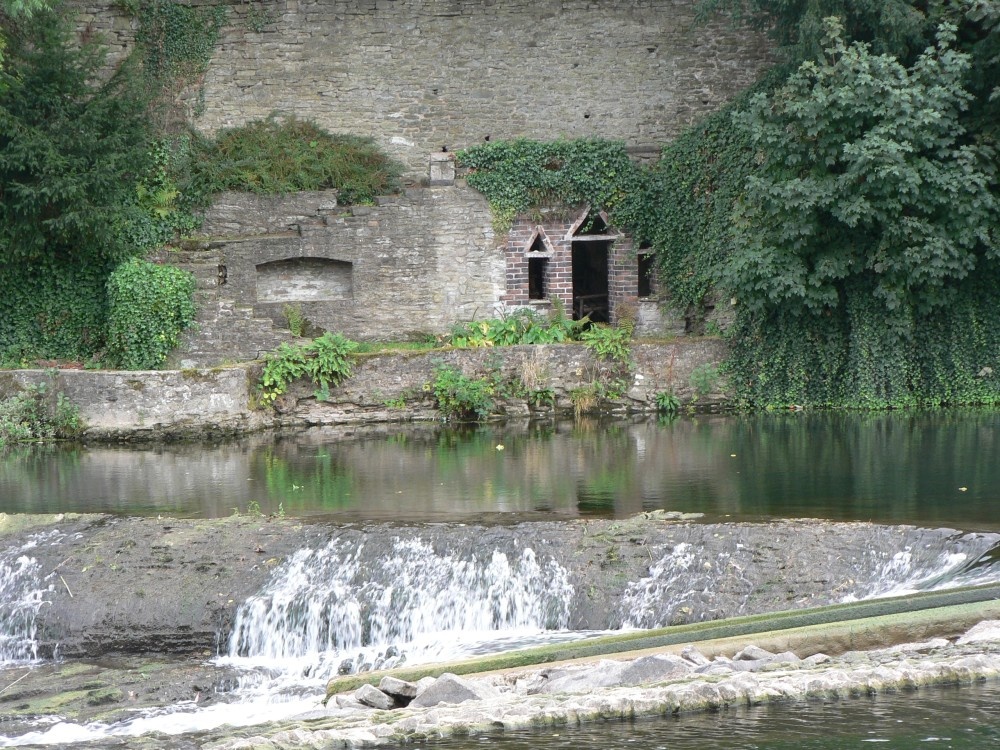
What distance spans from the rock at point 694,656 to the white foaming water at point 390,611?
146 centimetres

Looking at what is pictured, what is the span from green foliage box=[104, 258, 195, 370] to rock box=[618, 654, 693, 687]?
11.6m

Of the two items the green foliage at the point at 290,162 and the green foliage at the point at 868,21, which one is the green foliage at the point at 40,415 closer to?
the green foliage at the point at 290,162

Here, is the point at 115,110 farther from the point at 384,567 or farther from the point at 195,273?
the point at 384,567

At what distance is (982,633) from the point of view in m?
8.06

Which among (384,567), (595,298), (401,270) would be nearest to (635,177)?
(595,298)

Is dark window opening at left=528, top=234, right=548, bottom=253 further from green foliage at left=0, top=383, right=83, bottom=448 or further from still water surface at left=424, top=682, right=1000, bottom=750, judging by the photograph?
still water surface at left=424, top=682, right=1000, bottom=750

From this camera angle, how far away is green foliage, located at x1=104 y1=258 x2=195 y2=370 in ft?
58.5

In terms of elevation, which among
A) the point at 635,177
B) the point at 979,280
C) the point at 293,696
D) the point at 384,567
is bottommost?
the point at 293,696

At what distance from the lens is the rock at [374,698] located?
7.96 meters

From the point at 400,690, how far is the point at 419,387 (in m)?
9.92

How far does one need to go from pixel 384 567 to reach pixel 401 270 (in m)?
10.3

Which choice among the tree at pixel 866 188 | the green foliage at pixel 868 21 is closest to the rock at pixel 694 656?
the tree at pixel 866 188

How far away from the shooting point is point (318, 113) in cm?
2084

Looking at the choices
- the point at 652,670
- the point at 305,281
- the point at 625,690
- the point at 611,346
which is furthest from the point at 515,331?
the point at 625,690
